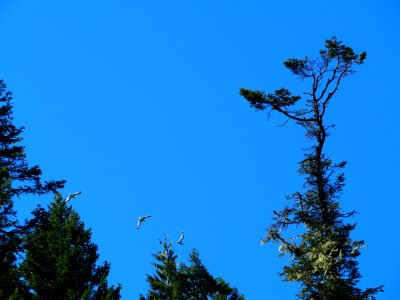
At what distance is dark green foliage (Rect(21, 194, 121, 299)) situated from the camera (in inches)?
595

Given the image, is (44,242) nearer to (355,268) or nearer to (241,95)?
(241,95)

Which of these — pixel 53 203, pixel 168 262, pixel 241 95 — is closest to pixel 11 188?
pixel 53 203

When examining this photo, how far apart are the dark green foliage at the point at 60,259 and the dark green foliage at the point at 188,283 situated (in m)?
5.78

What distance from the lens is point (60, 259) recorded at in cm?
1554

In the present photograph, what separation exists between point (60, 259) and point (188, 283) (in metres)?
8.31

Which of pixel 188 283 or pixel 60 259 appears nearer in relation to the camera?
pixel 60 259

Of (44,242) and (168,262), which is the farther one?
(168,262)

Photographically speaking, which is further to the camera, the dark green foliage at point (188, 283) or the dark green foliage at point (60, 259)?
the dark green foliage at point (188, 283)

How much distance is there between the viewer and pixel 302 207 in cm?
1841

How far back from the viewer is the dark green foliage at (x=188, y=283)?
21.3m

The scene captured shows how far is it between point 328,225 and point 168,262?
9.60 metres

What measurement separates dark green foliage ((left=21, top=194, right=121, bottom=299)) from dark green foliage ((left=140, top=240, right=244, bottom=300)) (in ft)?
19.0

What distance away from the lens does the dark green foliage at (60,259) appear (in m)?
15.1

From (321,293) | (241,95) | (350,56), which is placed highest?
(350,56)
